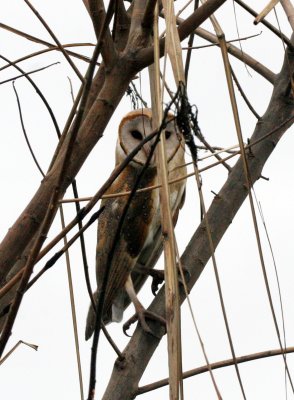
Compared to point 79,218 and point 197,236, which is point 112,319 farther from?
point 79,218

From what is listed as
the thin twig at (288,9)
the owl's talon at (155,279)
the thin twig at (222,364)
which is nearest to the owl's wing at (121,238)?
the owl's talon at (155,279)

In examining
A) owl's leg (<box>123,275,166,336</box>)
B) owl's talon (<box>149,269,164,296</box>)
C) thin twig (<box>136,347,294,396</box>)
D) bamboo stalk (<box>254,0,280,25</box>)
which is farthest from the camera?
owl's talon (<box>149,269,164,296</box>)

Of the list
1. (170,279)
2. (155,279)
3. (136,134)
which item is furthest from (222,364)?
(136,134)

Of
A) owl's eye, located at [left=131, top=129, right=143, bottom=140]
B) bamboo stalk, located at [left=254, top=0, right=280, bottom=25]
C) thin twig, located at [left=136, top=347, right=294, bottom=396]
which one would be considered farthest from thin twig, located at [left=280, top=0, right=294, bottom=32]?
owl's eye, located at [left=131, top=129, right=143, bottom=140]

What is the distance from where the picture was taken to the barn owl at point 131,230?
3629 mm

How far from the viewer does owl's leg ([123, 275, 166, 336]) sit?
2.16 meters

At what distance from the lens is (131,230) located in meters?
3.76

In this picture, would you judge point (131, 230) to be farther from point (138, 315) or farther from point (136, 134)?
point (138, 315)

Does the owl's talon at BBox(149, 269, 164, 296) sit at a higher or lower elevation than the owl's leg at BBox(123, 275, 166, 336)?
higher

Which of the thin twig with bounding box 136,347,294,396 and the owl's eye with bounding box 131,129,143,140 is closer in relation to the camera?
the thin twig with bounding box 136,347,294,396

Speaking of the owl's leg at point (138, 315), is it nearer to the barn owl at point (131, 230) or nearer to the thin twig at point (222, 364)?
the barn owl at point (131, 230)

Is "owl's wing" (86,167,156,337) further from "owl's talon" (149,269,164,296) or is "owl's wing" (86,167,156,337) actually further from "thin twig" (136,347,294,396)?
"thin twig" (136,347,294,396)

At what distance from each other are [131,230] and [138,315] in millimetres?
1459

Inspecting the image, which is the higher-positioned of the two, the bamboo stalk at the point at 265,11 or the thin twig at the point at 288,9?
the thin twig at the point at 288,9
